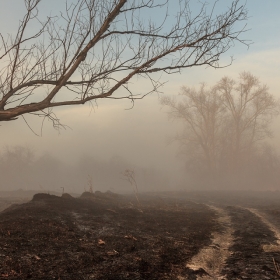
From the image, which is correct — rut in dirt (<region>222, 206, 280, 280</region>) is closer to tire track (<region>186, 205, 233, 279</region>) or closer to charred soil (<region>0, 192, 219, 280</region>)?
tire track (<region>186, 205, 233, 279</region>)

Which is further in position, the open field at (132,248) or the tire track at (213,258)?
the tire track at (213,258)

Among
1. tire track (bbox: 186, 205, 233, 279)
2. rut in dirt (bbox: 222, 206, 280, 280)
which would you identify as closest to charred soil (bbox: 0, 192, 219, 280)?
tire track (bbox: 186, 205, 233, 279)

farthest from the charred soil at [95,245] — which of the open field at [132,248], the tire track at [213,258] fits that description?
the tire track at [213,258]

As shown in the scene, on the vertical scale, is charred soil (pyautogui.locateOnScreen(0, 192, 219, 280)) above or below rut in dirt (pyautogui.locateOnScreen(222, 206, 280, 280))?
below

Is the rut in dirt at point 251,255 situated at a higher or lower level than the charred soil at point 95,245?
higher

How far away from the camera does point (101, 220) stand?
36.0ft

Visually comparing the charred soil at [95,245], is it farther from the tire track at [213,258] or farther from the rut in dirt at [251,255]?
the rut in dirt at [251,255]

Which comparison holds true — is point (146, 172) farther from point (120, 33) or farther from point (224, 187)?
point (120, 33)

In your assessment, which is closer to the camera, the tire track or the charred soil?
the charred soil

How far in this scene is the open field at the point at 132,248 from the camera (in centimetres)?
523

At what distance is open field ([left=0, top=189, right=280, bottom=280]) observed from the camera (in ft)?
17.2

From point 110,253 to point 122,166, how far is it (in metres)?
60.2

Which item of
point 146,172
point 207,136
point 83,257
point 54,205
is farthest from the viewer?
point 146,172

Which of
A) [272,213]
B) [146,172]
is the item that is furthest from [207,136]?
[272,213]
